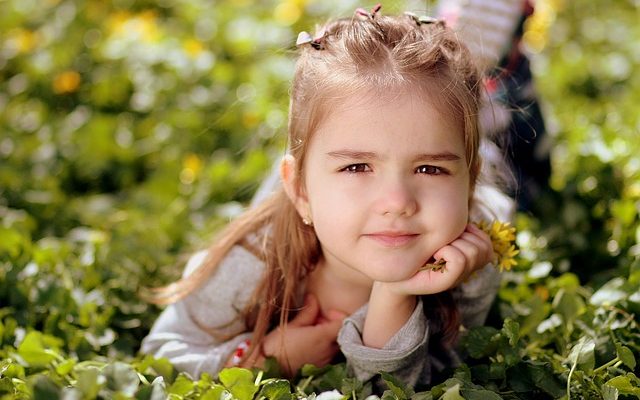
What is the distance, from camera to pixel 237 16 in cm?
435

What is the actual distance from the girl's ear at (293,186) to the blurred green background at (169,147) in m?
0.49

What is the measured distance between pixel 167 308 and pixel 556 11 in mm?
3232

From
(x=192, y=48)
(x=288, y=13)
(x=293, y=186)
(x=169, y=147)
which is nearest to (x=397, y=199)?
(x=293, y=186)

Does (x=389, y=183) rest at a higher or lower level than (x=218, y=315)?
higher

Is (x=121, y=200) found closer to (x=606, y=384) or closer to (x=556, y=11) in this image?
(x=606, y=384)

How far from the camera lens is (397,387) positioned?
166cm

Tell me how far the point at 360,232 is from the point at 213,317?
1.86 ft

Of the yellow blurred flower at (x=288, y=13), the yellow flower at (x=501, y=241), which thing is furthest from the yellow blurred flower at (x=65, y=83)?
the yellow flower at (x=501, y=241)

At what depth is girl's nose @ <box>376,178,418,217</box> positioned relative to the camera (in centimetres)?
166

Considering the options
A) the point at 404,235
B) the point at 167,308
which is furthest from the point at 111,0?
the point at 404,235

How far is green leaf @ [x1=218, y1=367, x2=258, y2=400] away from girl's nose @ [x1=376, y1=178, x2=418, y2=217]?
40 centimetres

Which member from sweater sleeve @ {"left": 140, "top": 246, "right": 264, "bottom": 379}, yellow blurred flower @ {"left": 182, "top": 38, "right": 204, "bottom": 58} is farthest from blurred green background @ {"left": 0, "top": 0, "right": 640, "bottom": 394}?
sweater sleeve @ {"left": 140, "top": 246, "right": 264, "bottom": 379}

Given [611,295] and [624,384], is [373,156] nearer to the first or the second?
[624,384]

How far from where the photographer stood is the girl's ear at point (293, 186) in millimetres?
1888
